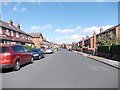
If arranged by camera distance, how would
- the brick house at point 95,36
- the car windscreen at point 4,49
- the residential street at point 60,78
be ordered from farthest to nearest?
the brick house at point 95,36 → the car windscreen at point 4,49 → the residential street at point 60,78

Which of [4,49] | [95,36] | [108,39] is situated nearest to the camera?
[4,49]

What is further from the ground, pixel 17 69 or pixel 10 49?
pixel 10 49

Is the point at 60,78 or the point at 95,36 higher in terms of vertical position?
the point at 95,36

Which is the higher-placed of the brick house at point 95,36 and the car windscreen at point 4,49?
the brick house at point 95,36

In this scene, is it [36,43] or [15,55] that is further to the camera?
[36,43]

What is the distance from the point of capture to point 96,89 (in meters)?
3.79

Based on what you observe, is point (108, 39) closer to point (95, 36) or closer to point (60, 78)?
point (60, 78)

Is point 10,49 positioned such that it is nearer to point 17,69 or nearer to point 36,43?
point 17,69

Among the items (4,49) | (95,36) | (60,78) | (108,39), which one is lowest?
(60,78)

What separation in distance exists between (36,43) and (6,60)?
41993 millimetres

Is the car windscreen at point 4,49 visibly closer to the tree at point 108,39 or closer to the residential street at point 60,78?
the residential street at point 60,78

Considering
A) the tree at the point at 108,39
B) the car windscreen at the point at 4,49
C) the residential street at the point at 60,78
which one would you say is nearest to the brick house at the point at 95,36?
the tree at the point at 108,39

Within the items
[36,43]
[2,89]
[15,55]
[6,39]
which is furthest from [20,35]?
A: [2,89]

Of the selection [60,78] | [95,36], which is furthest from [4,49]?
[95,36]
